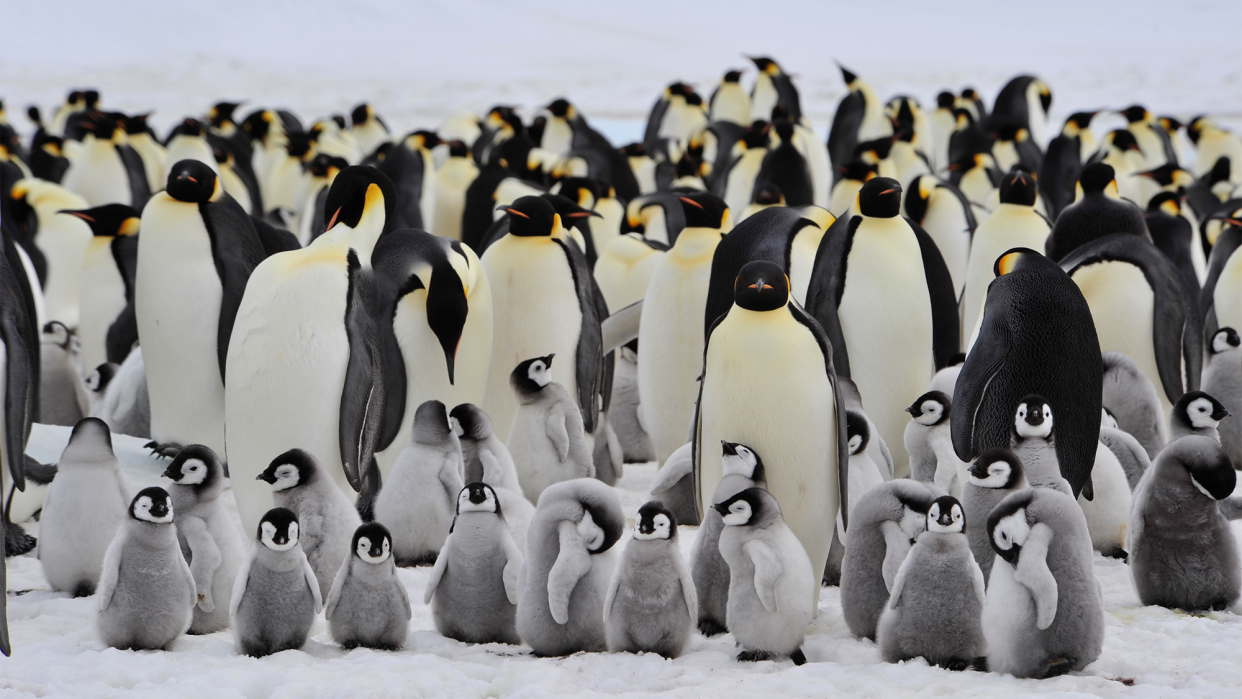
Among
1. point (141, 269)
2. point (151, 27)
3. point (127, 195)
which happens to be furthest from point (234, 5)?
point (141, 269)

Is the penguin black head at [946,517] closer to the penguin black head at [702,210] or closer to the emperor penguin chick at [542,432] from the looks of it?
the emperor penguin chick at [542,432]

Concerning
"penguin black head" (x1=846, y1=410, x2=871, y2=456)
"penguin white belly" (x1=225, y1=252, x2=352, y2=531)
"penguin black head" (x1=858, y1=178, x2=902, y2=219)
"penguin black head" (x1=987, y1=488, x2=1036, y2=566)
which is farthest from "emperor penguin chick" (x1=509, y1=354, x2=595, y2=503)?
"penguin black head" (x1=987, y1=488, x2=1036, y2=566)

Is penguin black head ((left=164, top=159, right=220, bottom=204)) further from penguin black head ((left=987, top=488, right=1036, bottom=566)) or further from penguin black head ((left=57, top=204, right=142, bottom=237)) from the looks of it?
penguin black head ((left=987, top=488, right=1036, bottom=566))

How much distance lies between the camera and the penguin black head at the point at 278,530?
273cm

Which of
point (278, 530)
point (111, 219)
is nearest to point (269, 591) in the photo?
point (278, 530)

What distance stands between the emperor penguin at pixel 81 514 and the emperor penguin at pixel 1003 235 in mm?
3801

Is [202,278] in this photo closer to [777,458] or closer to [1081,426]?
[777,458]

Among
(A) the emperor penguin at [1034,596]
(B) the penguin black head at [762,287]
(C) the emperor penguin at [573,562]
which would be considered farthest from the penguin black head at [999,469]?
(C) the emperor penguin at [573,562]

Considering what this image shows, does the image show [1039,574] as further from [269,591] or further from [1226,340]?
[1226,340]

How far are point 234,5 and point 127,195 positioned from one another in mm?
57753

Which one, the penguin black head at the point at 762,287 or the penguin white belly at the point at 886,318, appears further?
the penguin white belly at the point at 886,318

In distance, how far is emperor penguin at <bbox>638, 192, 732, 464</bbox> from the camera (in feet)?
15.7

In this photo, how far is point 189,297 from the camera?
448 cm

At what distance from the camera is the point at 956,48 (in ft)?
186
